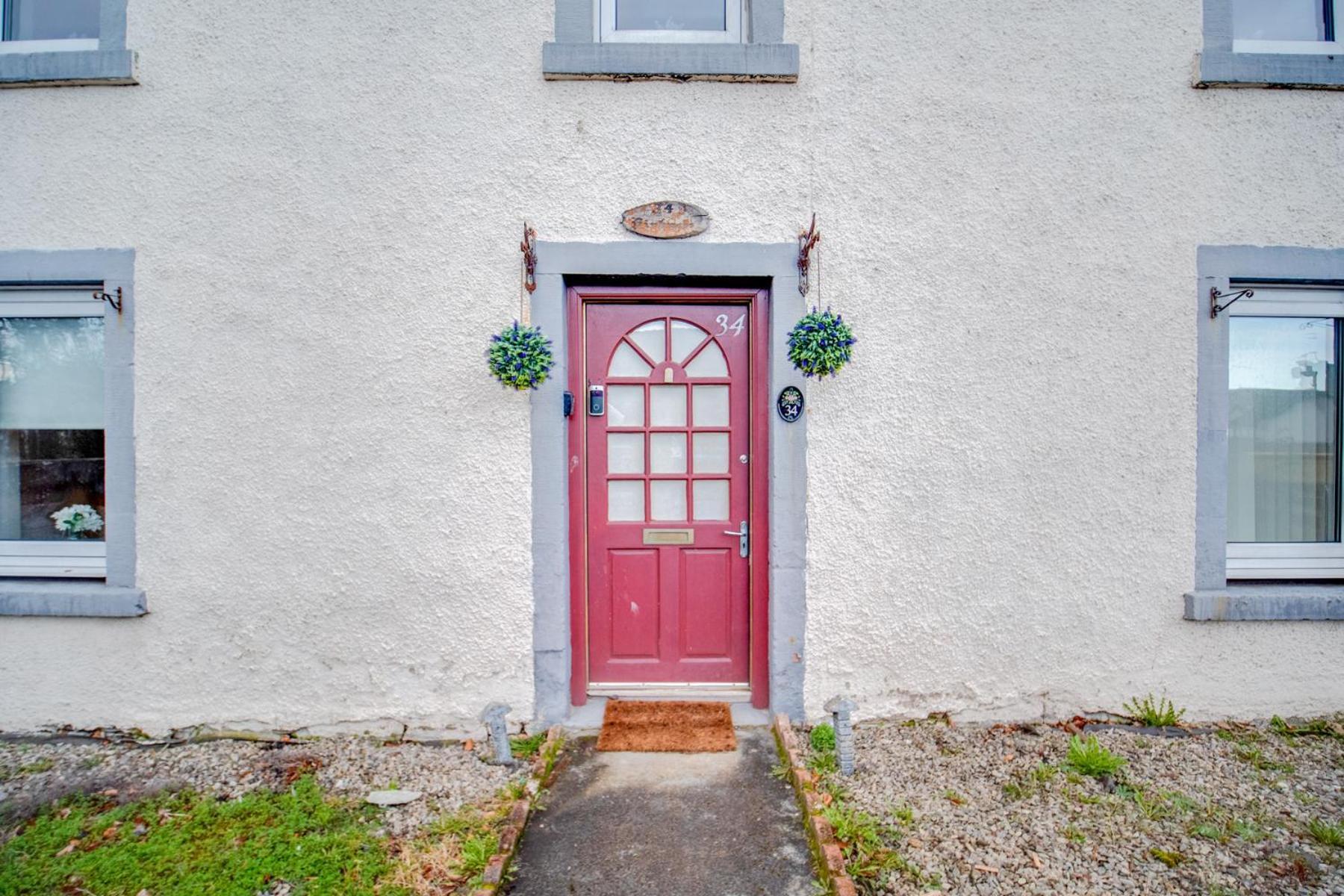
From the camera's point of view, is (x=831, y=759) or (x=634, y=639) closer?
(x=831, y=759)

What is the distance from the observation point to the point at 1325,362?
378cm

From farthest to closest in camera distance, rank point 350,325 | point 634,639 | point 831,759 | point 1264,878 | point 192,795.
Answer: point 634,639, point 350,325, point 831,759, point 192,795, point 1264,878

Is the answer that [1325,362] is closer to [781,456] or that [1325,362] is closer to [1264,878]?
[1264,878]

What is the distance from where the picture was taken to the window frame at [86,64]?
3.48m

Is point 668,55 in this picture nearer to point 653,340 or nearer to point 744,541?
point 653,340

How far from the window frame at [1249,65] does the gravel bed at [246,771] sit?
5.33 metres

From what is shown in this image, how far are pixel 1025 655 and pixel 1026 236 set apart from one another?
235 centimetres

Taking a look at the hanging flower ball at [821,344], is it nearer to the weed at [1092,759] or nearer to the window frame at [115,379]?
the weed at [1092,759]

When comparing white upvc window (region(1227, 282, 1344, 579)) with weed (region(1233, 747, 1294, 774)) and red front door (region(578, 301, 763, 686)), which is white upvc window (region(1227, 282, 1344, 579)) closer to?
weed (region(1233, 747, 1294, 774))

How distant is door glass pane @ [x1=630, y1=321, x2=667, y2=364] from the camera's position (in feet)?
12.2

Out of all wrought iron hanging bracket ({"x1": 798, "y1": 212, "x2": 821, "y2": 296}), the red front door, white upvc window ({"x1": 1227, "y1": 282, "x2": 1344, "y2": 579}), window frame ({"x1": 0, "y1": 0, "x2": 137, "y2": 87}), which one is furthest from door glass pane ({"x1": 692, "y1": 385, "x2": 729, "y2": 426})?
window frame ({"x1": 0, "y1": 0, "x2": 137, "y2": 87})

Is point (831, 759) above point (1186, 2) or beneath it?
beneath

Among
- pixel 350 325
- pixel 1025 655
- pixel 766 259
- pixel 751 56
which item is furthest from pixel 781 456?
pixel 350 325

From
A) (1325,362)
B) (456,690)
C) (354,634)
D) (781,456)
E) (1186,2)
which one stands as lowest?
(456,690)
